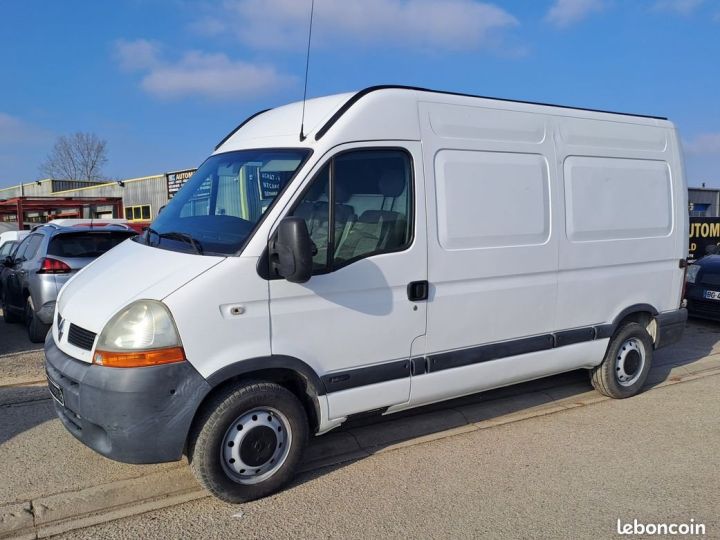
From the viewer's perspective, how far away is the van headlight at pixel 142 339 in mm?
3396

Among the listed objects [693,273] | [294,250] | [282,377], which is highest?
[294,250]

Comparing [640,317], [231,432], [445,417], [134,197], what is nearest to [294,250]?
Answer: [231,432]

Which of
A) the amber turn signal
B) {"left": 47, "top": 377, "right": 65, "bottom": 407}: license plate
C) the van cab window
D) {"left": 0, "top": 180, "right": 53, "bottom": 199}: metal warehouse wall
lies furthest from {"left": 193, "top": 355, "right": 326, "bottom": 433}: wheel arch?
{"left": 0, "top": 180, "right": 53, "bottom": 199}: metal warehouse wall

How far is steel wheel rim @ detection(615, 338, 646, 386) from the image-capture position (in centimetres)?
579

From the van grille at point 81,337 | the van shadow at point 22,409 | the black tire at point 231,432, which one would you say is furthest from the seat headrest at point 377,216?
the van shadow at point 22,409

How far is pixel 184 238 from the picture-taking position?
3.99m

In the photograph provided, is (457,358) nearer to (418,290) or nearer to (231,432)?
(418,290)

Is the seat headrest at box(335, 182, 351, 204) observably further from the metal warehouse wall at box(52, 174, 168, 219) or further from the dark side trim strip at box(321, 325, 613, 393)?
the metal warehouse wall at box(52, 174, 168, 219)

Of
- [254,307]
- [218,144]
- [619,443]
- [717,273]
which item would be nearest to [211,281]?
[254,307]

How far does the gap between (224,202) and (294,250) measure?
96 centimetres

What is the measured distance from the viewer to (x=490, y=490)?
13.0ft

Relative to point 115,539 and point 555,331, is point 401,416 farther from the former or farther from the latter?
point 115,539

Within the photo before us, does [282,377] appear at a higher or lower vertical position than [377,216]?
lower

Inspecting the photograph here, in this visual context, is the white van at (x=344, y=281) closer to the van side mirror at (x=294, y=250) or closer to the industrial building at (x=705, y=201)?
the van side mirror at (x=294, y=250)
